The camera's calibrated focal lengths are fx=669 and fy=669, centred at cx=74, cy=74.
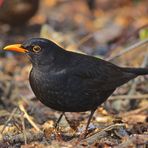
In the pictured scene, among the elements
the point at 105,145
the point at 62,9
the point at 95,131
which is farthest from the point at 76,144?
the point at 62,9

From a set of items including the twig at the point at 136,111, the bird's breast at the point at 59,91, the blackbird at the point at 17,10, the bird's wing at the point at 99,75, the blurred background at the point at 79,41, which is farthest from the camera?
the blackbird at the point at 17,10

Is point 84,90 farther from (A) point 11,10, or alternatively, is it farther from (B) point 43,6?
(B) point 43,6

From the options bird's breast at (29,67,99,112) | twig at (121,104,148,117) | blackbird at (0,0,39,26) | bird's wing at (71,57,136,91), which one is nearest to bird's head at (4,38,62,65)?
bird's breast at (29,67,99,112)

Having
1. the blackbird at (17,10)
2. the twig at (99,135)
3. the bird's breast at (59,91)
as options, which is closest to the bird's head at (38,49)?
the bird's breast at (59,91)

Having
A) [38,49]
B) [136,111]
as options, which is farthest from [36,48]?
[136,111]

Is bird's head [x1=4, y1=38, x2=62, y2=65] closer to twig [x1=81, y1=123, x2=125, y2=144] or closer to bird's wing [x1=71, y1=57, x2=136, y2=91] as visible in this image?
bird's wing [x1=71, y1=57, x2=136, y2=91]

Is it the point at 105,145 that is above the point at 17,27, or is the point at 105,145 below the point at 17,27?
below

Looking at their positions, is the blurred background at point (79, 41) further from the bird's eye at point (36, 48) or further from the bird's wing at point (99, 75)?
the bird's eye at point (36, 48)
